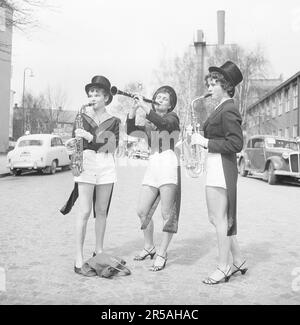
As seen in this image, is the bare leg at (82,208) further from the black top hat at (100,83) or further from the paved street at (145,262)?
the black top hat at (100,83)

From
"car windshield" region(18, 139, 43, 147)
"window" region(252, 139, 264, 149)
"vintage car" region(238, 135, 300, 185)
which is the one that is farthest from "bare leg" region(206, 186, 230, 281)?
"car windshield" region(18, 139, 43, 147)

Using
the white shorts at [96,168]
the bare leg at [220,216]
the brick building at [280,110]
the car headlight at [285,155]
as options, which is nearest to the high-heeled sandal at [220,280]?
the bare leg at [220,216]

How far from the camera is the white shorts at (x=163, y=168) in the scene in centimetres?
419

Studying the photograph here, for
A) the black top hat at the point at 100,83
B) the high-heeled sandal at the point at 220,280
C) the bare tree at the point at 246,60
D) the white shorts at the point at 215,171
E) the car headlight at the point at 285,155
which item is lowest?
the high-heeled sandal at the point at 220,280

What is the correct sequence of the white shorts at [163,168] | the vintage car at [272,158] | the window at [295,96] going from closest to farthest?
the white shorts at [163,168]
the vintage car at [272,158]
the window at [295,96]

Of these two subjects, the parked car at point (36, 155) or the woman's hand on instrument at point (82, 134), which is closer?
the woman's hand on instrument at point (82, 134)

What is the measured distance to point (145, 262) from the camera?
4.54m

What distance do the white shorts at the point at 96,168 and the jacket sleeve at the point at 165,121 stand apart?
574 mm

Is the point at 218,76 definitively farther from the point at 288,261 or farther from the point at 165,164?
the point at 288,261

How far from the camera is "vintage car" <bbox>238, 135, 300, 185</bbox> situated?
47.9ft

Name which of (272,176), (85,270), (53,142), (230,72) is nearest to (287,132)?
(272,176)

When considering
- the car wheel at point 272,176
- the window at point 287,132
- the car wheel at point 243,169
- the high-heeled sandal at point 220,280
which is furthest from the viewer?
the window at point 287,132

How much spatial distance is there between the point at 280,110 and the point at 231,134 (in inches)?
1330
